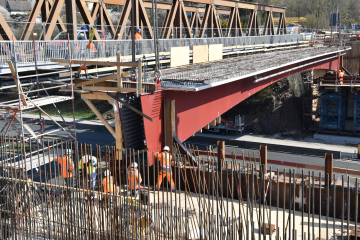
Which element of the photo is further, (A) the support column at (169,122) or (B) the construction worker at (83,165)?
(A) the support column at (169,122)

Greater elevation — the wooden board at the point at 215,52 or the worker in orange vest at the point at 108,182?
the wooden board at the point at 215,52

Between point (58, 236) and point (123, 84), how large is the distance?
552 cm

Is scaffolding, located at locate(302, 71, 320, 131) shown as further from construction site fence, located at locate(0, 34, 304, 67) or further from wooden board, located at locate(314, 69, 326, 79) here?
construction site fence, located at locate(0, 34, 304, 67)

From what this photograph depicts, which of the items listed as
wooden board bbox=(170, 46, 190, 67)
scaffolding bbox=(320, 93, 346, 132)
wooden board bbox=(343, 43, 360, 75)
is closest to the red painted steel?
wooden board bbox=(170, 46, 190, 67)

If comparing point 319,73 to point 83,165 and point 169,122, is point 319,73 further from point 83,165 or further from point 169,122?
point 83,165

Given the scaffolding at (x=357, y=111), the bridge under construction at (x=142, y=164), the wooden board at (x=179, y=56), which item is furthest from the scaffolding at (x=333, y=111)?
the wooden board at (x=179, y=56)

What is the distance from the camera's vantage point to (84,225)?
8336 mm

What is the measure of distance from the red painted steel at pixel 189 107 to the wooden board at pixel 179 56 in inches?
150

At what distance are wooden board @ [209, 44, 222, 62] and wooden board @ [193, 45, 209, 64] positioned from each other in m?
0.64

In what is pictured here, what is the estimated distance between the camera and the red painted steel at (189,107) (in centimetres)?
1301

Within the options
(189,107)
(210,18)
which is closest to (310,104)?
(210,18)

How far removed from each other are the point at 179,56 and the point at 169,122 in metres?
7.69

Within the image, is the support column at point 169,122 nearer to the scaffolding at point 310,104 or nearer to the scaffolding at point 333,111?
the scaffolding at point 333,111

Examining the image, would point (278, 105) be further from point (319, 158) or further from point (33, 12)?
point (33, 12)
